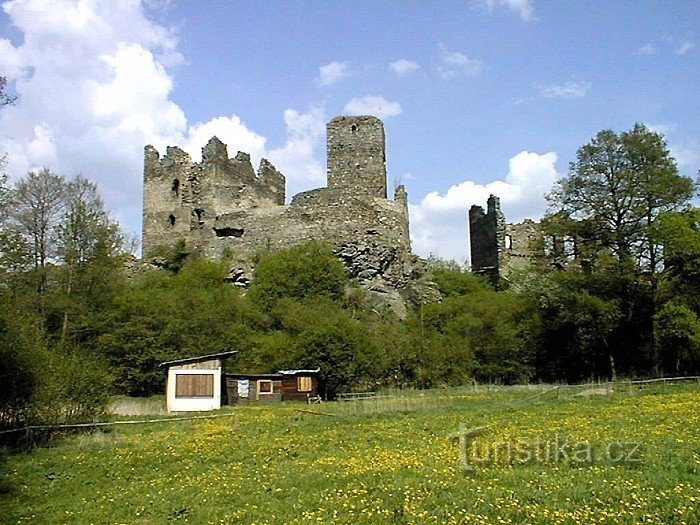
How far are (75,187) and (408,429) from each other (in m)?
26.3

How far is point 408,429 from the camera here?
65.4 ft

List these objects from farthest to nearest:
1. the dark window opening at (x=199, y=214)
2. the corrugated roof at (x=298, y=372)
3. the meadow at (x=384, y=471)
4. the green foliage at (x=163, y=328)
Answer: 1. the dark window opening at (x=199, y=214)
2. the green foliage at (x=163, y=328)
3. the corrugated roof at (x=298, y=372)
4. the meadow at (x=384, y=471)

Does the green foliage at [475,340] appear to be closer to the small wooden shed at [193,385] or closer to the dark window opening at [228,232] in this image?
the small wooden shed at [193,385]

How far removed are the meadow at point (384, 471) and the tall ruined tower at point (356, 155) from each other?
90.2 ft

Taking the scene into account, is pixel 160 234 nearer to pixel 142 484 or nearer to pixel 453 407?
pixel 453 407

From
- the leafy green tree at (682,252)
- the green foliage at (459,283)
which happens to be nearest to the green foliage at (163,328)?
the green foliage at (459,283)

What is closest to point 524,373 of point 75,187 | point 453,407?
point 453,407

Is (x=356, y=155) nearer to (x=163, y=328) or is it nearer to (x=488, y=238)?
(x=488, y=238)

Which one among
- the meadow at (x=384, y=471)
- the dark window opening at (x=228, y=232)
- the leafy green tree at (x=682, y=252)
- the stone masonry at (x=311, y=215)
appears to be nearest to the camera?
the meadow at (x=384, y=471)

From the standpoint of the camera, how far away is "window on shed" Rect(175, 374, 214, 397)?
32.3 m

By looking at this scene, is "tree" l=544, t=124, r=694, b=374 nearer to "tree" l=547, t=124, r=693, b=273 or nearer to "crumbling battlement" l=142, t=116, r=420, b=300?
"tree" l=547, t=124, r=693, b=273

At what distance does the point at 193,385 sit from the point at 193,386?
5cm

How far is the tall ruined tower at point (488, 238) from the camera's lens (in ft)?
176

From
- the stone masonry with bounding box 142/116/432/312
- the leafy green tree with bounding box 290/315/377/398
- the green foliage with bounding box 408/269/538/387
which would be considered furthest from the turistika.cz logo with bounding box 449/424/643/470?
the stone masonry with bounding box 142/116/432/312
